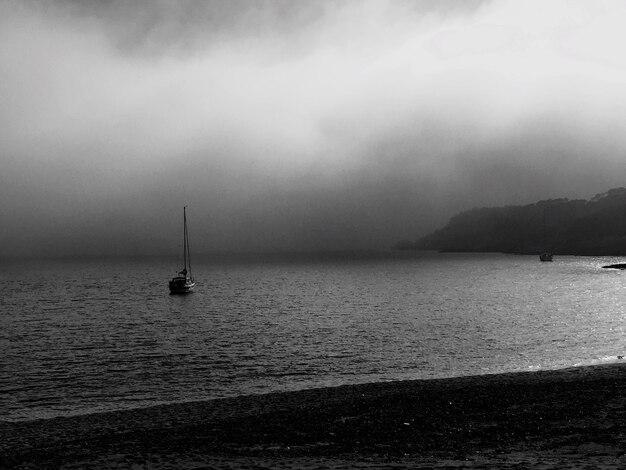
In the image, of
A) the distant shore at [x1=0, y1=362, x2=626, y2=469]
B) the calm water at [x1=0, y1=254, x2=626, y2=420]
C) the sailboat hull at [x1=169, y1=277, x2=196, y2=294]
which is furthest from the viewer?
the sailboat hull at [x1=169, y1=277, x2=196, y2=294]

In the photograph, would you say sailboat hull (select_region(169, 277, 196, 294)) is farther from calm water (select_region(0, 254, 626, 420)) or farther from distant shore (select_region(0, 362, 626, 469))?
distant shore (select_region(0, 362, 626, 469))

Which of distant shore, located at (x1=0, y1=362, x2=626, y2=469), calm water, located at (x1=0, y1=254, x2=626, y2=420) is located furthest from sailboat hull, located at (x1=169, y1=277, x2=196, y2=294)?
distant shore, located at (x1=0, y1=362, x2=626, y2=469)

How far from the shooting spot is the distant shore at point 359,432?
18.9 m

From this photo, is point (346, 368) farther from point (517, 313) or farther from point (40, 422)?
point (517, 313)

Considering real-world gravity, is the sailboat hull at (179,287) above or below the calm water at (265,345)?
above

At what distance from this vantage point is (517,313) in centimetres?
8688

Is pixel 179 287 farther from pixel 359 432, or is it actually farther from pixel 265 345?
pixel 359 432

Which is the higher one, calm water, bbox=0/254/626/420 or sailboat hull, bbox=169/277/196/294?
sailboat hull, bbox=169/277/196/294

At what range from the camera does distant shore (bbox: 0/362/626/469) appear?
18859mm

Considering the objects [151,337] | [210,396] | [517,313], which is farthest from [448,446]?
[517,313]

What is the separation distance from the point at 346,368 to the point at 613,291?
364 ft

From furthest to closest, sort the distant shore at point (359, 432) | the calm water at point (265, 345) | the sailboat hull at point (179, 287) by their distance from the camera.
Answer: the sailboat hull at point (179, 287)
the calm water at point (265, 345)
the distant shore at point (359, 432)

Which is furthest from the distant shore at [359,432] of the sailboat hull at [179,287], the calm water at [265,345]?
the sailboat hull at [179,287]

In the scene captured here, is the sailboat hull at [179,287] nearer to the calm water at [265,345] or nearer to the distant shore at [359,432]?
the calm water at [265,345]
